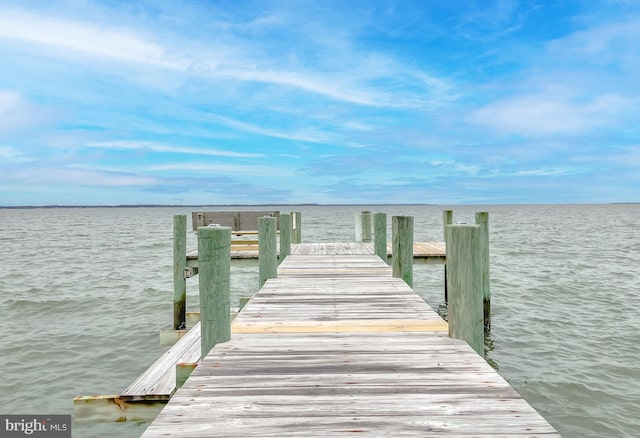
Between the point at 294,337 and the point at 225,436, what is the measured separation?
1.74 meters

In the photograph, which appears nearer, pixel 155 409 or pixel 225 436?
pixel 225 436

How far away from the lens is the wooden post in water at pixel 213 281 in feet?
11.3

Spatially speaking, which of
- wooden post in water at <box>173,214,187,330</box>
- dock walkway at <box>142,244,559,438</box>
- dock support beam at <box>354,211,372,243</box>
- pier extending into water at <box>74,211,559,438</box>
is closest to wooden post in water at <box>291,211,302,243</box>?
dock support beam at <box>354,211,372,243</box>

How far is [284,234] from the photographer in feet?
30.6

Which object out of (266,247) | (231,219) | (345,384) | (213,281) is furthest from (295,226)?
(345,384)

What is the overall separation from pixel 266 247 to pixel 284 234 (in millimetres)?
2679

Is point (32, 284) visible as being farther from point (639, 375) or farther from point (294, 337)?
point (639, 375)

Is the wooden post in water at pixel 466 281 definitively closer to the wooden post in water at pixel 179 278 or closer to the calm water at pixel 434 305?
the calm water at pixel 434 305

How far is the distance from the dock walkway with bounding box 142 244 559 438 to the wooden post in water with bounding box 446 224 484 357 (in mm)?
144

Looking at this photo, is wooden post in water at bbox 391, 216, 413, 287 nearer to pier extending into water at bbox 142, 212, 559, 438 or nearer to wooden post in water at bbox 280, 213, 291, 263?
pier extending into water at bbox 142, 212, 559, 438

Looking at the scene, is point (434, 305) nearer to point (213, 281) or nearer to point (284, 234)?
point (284, 234)

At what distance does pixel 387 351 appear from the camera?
3492 millimetres

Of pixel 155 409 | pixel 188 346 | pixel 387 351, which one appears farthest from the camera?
pixel 188 346

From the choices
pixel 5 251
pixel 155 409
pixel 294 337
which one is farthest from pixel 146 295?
pixel 5 251
